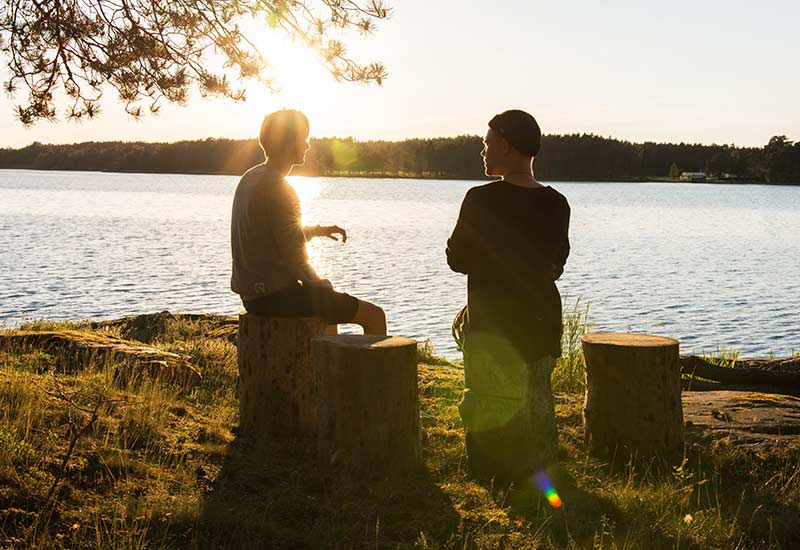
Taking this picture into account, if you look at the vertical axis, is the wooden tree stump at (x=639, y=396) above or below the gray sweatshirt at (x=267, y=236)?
below

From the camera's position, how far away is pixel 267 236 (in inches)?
199

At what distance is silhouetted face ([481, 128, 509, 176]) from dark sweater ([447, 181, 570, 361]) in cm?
10

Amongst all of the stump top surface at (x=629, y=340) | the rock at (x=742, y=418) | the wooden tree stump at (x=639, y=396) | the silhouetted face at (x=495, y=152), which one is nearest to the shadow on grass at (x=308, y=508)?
the wooden tree stump at (x=639, y=396)

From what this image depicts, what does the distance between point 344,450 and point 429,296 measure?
545 inches

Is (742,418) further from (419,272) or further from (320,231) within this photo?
(419,272)

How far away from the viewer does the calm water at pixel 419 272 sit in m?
15.6

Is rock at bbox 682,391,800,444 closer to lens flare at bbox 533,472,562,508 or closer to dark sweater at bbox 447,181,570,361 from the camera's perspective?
lens flare at bbox 533,472,562,508

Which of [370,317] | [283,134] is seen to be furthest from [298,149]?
[370,317]

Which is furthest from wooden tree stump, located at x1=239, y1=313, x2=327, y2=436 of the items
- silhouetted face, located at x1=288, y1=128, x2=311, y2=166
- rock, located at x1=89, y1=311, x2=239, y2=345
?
rock, located at x1=89, y1=311, x2=239, y2=345

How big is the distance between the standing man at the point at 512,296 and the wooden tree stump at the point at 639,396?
43 centimetres

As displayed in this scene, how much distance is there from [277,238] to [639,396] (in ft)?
8.09

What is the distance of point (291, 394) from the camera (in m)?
5.23

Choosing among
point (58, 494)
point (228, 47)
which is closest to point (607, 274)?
point (228, 47)

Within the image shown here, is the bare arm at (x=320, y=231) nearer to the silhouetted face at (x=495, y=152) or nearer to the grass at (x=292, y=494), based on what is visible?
the silhouetted face at (x=495, y=152)
